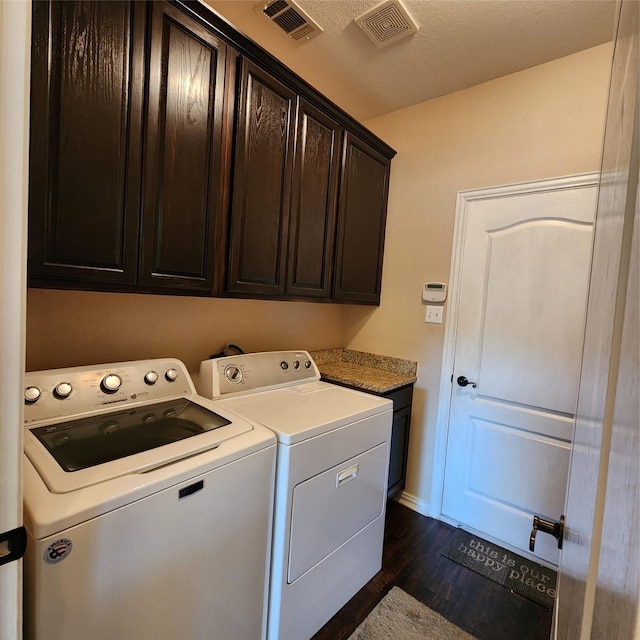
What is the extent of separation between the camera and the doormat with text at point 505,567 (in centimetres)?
169

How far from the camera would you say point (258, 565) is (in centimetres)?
116

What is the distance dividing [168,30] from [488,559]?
2.92m

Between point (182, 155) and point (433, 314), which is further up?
point (182, 155)

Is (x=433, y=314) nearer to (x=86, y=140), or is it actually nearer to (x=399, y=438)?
(x=399, y=438)

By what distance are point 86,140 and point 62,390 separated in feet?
2.72

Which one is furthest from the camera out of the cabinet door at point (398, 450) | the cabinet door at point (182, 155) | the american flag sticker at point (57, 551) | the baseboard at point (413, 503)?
the baseboard at point (413, 503)

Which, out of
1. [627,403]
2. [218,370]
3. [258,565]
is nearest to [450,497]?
[258,565]

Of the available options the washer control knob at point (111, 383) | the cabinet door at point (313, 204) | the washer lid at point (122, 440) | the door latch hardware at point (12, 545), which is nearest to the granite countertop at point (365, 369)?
the cabinet door at point (313, 204)

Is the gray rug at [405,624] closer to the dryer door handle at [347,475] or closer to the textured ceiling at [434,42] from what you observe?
the dryer door handle at [347,475]

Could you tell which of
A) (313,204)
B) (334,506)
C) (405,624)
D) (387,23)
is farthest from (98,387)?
(387,23)

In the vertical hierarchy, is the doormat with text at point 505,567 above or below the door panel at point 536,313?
below

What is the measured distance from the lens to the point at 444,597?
63.7 inches

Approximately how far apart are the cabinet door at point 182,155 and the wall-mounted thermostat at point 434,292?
1412 millimetres

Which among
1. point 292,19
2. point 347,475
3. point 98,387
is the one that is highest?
point 292,19
